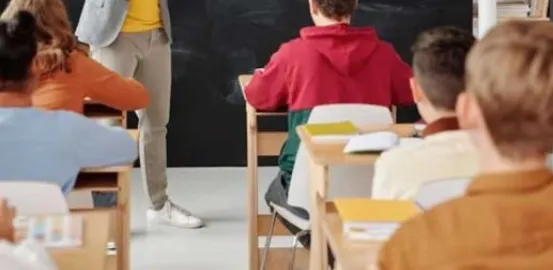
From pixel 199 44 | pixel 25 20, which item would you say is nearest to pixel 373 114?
pixel 25 20

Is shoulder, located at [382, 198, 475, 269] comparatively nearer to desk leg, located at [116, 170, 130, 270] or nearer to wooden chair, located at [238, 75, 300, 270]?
desk leg, located at [116, 170, 130, 270]

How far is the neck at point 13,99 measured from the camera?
9.39ft

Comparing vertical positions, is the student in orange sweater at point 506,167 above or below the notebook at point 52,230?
above

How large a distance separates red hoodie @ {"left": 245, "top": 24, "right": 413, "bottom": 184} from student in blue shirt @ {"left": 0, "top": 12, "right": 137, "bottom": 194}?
939 millimetres

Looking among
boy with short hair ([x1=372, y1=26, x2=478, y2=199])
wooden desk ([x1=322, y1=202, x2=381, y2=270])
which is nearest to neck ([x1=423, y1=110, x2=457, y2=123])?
boy with short hair ([x1=372, y1=26, x2=478, y2=199])

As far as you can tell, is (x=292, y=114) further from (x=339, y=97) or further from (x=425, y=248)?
(x=425, y=248)

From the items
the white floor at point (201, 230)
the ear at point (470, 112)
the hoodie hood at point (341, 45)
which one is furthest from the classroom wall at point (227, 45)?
the ear at point (470, 112)

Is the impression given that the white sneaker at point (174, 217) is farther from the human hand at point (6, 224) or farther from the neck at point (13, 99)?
the human hand at point (6, 224)

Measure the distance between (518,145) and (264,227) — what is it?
8.96 feet

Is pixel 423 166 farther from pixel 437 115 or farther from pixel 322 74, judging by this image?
pixel 322 74

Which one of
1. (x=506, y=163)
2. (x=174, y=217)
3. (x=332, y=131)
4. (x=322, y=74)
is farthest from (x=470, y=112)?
(x=174, y=217)

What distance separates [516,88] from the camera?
4.67 ft

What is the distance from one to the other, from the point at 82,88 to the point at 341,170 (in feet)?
3.14

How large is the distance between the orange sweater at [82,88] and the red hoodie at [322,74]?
0.48m
